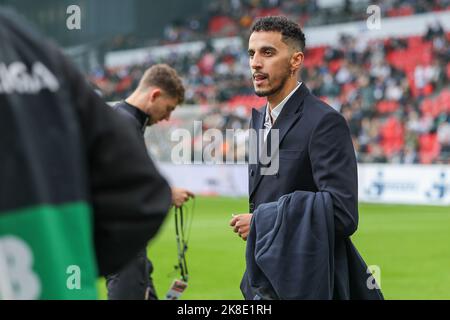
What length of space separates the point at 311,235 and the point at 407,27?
1259 inches

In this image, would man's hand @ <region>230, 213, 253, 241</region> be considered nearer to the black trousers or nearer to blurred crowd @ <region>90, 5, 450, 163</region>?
the black trousers

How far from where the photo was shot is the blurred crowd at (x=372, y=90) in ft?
90.0

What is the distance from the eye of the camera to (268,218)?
430 cm

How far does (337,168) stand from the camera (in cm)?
424

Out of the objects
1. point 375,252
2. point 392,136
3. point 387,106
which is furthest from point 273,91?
point 387,106

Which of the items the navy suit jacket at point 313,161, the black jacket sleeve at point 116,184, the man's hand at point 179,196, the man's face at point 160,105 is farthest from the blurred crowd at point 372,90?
the black jacket sleeve at point 116,184

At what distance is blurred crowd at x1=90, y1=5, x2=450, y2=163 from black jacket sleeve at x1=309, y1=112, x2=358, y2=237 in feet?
62.7

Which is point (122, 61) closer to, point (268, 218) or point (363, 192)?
point (363, 192)

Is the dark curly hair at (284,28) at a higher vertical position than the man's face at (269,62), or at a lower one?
higher

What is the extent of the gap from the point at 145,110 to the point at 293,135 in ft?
7.26

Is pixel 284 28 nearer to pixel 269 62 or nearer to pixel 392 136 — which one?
pixel 269 62

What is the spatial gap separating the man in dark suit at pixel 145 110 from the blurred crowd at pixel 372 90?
16934 millimetres

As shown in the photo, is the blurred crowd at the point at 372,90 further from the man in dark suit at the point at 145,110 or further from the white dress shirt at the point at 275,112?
the white dress shirt at the point at 275,112
